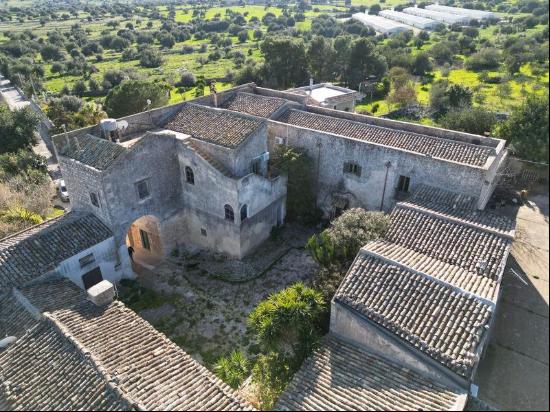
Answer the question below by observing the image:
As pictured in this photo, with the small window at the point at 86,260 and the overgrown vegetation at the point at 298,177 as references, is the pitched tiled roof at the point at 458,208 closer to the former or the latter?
the overgrown vegetation at the point at 298,177

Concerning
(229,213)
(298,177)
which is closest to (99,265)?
(229,213)

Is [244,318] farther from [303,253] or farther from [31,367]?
[31,367]

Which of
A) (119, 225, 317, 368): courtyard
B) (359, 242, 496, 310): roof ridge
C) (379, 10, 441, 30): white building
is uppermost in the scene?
(359, 242, 496, 310): roof ridge

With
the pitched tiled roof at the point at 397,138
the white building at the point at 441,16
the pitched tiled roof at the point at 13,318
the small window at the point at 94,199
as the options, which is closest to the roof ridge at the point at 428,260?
the pitched tiled roof at the point at 397,138

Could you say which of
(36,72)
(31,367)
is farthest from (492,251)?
(36,72)

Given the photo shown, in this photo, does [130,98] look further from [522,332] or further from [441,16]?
A: [441,16]

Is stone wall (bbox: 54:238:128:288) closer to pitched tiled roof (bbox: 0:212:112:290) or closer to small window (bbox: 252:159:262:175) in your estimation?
pitched tiled roof (bbox: 0:212:112:290)

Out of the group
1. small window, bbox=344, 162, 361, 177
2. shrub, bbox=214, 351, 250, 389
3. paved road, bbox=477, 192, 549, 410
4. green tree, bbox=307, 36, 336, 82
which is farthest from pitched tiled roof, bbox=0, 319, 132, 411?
green tree, bbox=307, 36, 336, 82
